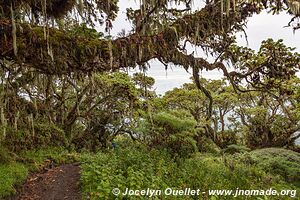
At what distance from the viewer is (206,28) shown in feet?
17.9

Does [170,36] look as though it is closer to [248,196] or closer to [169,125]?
[248,196]

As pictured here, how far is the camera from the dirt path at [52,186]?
291 inches

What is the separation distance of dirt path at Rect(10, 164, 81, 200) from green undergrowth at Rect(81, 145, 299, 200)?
1.23 ft

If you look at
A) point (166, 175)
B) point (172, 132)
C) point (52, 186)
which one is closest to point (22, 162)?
point (52, 186)

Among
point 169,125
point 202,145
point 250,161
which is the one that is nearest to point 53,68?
point 169,125

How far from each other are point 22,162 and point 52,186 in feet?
6.98

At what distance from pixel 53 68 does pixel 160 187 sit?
377cm

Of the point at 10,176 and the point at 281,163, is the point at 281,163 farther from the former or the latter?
the point at 10,176

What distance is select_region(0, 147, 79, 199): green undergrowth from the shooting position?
24.6ft

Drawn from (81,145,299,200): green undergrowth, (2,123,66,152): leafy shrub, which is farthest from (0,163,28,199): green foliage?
(2,123,66,152): leafy shrub

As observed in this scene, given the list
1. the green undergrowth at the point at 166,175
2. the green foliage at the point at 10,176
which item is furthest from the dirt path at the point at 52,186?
the green undergrowth at the point at 166,175

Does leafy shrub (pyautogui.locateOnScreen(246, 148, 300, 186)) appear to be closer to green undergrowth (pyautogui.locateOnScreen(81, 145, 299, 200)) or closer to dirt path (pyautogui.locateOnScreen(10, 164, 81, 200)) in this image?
Answer: green undergrowth (pyautogui.locateOnScreen(81, 145, 299, 200))

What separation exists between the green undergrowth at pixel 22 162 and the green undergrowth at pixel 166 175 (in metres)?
1.29

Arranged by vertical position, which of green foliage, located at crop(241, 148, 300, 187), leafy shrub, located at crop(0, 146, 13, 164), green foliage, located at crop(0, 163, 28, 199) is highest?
leafy shrub, located at crop(0, 146, 13, 164)
